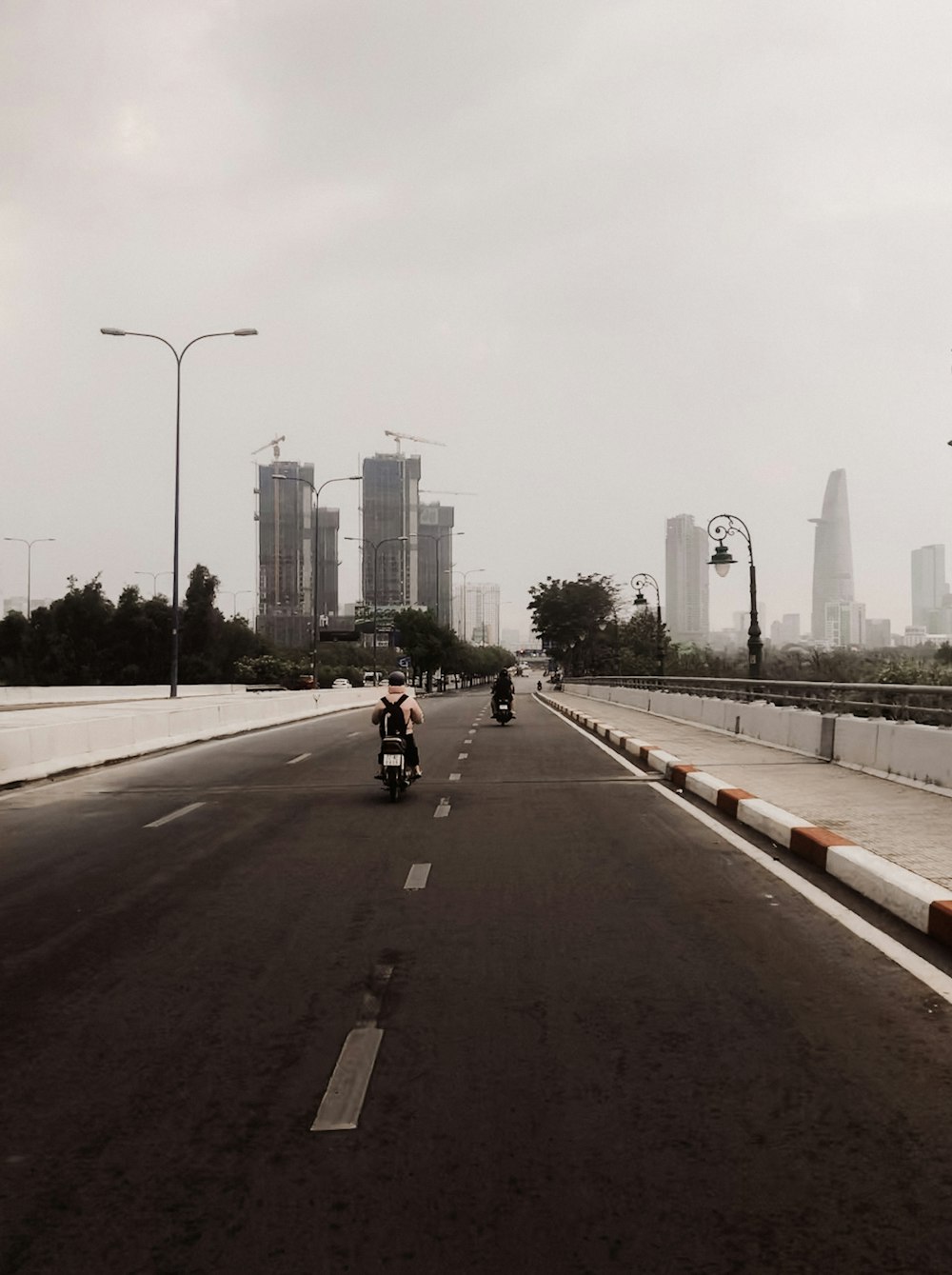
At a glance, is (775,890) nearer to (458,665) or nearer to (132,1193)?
(132,1193)

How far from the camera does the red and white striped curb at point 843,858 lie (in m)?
6.45

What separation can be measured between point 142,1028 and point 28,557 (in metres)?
78.8

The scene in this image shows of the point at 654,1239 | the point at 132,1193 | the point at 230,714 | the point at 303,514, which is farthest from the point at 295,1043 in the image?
the point at 303,514

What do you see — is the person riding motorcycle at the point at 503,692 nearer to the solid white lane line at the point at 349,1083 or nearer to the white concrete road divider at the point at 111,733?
the white concrete road divider at the point at 111,733

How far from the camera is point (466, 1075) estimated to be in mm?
4156

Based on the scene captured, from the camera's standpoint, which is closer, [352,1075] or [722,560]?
[352,1075]

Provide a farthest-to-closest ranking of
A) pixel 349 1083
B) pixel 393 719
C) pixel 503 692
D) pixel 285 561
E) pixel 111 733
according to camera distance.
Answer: pixel 285 561
pixel 503 692
pixel 111 733
pixel 393 719
pixel 349 1083

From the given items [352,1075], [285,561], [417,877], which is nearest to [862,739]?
[417,877]

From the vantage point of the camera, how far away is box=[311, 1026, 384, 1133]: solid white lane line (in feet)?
12.3

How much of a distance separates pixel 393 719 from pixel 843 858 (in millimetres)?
6496

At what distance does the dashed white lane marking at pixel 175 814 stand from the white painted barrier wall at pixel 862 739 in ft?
26.5

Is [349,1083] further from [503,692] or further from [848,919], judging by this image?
[503,692]

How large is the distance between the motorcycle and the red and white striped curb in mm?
3480

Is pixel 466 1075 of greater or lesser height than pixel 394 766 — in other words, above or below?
below
